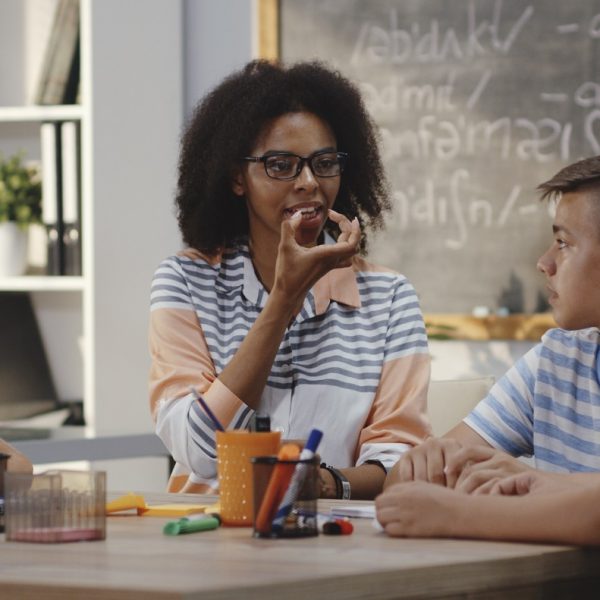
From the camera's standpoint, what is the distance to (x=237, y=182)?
2.42 m

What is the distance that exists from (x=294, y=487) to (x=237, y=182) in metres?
1.01

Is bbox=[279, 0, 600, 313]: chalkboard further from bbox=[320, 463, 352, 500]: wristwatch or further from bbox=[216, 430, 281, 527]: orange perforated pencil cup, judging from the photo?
bbox=[216, 430, 281, 527]: orange perforated pencil cup

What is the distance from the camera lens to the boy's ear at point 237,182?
2410 mm

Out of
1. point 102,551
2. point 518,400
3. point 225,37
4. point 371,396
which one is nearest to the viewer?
point 102,551

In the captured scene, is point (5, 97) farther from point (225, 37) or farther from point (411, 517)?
point (411, 517)

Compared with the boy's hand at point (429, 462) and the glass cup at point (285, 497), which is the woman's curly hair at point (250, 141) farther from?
the glass cup at point (285, 497)

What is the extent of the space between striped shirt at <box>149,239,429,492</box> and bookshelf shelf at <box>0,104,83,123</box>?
132cm


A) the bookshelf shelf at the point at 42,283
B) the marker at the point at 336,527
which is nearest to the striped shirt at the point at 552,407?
the marker at the point at 336,527

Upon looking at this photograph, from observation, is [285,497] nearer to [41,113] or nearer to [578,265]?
[578,265]

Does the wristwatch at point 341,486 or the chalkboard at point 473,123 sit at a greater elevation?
the chalkboard at point 473,123

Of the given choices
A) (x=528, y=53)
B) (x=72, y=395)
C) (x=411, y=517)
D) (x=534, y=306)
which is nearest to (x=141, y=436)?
(x=72, y=395)

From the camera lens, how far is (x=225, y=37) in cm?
360

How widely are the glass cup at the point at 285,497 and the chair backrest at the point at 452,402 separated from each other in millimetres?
1083

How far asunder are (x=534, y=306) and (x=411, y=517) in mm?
1868
